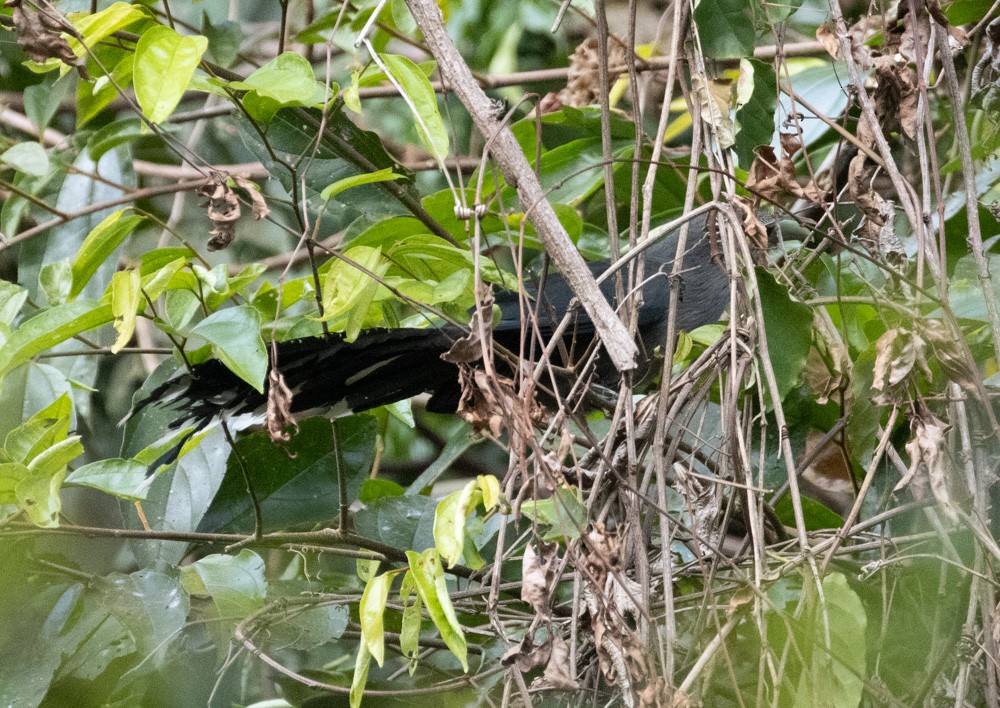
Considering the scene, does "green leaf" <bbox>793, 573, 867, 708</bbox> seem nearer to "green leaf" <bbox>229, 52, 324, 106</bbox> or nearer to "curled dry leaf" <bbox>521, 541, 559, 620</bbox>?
"curled dry leaf" <bbox>521, 541, 559, 620</bbox>

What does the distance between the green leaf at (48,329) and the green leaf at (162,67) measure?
309mm

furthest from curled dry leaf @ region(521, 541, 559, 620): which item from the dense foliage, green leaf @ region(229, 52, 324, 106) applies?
green leaf @ region(229, 52, 324, 106)

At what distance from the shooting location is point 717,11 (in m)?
1.70

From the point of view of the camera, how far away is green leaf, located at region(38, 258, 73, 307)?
1819 mm

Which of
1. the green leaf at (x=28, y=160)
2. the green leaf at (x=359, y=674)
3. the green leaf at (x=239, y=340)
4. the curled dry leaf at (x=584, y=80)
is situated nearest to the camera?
the green leaf at (x=359, y=674)

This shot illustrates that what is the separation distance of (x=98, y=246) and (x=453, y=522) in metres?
1.03

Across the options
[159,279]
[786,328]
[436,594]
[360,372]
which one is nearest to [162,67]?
[159,279]

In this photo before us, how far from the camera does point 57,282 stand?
5.99 ft

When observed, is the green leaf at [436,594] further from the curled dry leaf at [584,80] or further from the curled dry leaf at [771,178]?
the curled dry leaf at [584,80]

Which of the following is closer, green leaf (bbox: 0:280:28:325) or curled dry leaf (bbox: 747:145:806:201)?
curled dry leaf (bbox: 747:145:806:201)

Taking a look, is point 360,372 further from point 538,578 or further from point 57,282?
point 538,578

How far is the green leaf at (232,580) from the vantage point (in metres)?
1.65

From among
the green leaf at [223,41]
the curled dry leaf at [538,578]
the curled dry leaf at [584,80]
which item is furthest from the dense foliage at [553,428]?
the green leaf at [223,41]

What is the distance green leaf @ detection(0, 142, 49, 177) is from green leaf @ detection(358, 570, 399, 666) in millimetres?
1472
